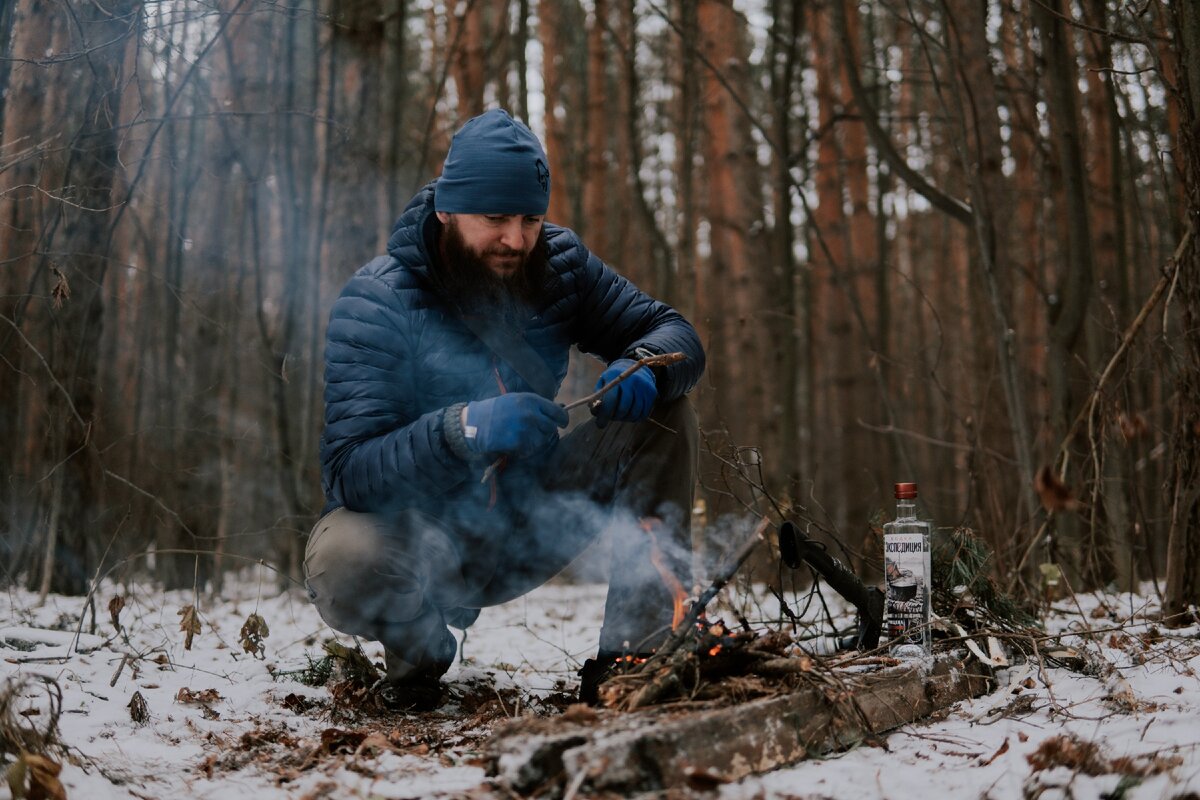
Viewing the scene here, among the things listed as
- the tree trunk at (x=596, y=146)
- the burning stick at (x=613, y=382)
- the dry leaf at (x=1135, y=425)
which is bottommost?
the dry leaf at (x=1135, y=425)

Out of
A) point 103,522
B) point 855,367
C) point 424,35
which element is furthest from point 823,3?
point 103,522

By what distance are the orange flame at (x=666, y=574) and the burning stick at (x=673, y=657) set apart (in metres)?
0.08

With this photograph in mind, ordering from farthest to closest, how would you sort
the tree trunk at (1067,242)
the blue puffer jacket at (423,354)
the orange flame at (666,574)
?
the tree trunk at (1067,242), the blue puffer jacket at (423,354), the orange flame at (666,574)

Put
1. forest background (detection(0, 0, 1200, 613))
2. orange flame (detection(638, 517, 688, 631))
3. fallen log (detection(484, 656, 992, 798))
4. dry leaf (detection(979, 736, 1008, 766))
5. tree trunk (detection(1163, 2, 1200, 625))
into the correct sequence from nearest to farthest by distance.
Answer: fallen log (detection(484, 656, 992, 798)), dry leaf (detection(979, 736, 1008, 766)), orange flame (detection(638, 517, 688, 631)), tree trunk (detection(1163, 2, 1200, 625)), forest background (detection(0, 0, 1200, 613))

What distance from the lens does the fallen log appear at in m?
1.83

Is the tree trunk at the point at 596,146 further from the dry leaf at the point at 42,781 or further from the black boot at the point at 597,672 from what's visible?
the dry leaf at the point at 42,781

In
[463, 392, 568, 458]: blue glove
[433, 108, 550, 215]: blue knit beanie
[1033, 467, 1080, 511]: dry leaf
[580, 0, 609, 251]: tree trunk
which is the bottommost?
[1033, 467, 1080, 511]: dry leaf

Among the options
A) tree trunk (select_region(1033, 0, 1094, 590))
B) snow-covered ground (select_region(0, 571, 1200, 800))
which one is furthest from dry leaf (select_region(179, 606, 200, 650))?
tree trunk (select_region(1033, 0, 1094, 590))

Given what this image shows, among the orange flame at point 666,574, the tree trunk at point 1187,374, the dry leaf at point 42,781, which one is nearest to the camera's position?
the dry leaf at point 42,781

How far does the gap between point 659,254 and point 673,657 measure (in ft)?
26.0

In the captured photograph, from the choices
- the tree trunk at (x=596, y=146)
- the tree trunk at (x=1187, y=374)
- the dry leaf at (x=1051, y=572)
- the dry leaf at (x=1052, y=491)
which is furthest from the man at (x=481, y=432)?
the tree trunk at (x=596, y=146)

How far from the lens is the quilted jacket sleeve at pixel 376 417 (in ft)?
9.05

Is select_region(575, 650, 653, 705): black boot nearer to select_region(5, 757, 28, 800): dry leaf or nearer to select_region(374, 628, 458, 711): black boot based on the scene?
select_region(374, 628, 458, 711): black boot

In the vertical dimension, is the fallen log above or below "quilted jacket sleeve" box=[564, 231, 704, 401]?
below
